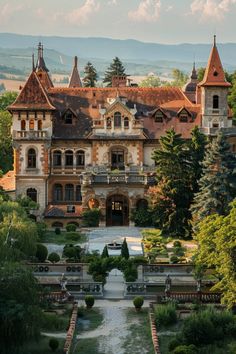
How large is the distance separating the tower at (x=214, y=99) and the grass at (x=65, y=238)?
15.5 metres

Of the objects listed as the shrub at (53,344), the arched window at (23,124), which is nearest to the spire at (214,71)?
the arched window at (23,124)

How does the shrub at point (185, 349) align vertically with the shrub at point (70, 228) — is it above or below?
below

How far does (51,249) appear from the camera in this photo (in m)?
62.3

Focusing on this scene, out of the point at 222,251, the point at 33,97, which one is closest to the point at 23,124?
the point at 33,97

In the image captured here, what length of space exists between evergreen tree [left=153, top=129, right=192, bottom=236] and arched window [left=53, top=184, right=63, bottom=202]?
1150cm

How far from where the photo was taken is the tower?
74.8 metres

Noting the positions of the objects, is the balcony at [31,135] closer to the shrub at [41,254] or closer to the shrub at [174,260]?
the shrub at [41,254]

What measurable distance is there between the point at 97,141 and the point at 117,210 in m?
6.24

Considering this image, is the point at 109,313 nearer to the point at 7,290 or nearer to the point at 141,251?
the point at 7,290

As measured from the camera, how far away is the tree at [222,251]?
44375mm

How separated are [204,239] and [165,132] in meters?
27.7

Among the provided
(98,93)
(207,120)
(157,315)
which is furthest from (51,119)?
(157,315)

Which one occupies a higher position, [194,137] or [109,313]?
[194,137]

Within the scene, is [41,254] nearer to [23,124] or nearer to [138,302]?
[138,302]
